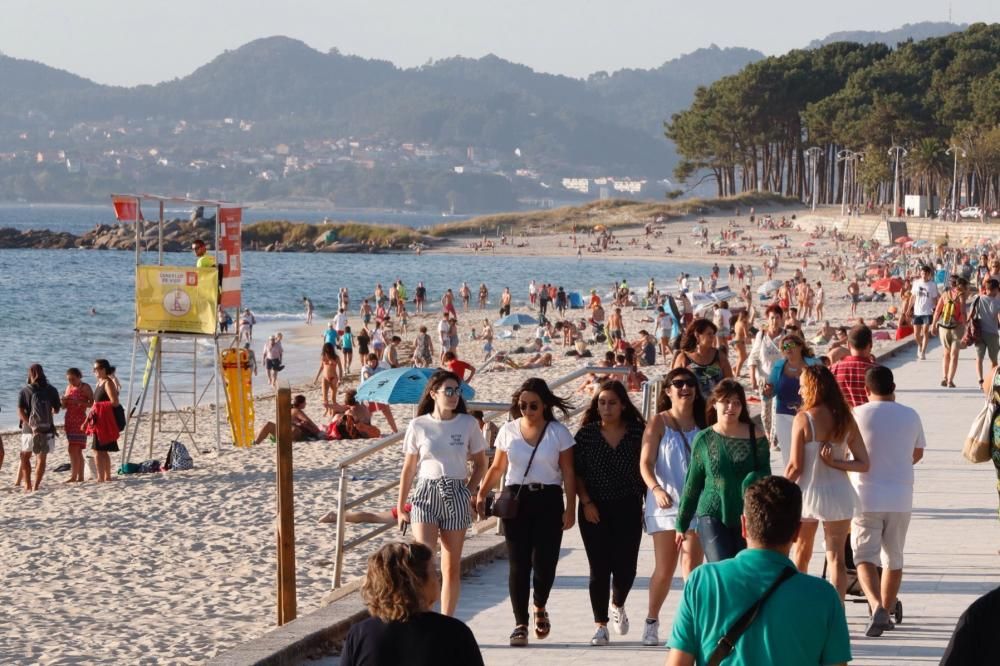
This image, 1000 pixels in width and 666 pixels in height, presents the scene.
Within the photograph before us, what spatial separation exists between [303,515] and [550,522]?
18.1ft

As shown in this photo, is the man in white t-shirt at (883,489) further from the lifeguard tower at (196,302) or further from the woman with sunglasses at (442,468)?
the lifeguard tower at (196,302)

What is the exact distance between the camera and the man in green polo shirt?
3.59 m

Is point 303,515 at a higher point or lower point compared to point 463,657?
lower

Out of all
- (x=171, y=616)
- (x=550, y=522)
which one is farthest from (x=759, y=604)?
(x=171, y=616)

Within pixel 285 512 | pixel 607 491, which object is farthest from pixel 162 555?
pixel 607 491

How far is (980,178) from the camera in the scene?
92.4 meters

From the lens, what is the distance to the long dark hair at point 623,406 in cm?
698

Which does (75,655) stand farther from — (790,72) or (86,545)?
(790,72)

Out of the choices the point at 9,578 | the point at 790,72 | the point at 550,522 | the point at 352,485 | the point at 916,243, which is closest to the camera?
the point at 550,522

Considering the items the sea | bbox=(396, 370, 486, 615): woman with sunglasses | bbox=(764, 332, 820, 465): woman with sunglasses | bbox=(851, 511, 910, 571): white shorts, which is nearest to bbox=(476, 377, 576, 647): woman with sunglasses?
bbox=(396, 370, 486, 615): woman with sunglasses

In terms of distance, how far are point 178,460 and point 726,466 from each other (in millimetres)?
11051

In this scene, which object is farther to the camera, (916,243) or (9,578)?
(916,243)

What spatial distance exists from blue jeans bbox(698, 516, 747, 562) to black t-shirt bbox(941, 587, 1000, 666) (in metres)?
3.28

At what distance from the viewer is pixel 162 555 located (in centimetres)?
1119
